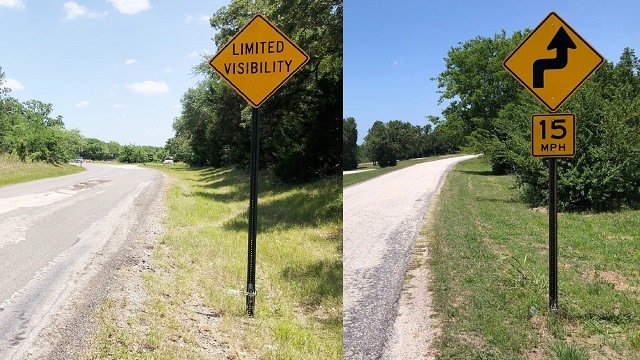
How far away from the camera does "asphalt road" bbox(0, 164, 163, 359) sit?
4758 mm

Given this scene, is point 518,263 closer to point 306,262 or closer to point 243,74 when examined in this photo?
point 306,262

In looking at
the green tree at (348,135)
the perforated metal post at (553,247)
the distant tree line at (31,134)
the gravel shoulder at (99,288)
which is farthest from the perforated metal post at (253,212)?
the distant tree line at (31,134)

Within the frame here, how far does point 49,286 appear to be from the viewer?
5.90 metres

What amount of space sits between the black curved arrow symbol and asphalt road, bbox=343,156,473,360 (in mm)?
3064

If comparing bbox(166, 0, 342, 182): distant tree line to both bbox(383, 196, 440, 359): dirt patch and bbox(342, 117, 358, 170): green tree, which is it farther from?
bbox(383, 196, 440, 359): dirt patch

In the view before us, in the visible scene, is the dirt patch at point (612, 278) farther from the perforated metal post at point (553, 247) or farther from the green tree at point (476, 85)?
the green tree at point (476, 85)

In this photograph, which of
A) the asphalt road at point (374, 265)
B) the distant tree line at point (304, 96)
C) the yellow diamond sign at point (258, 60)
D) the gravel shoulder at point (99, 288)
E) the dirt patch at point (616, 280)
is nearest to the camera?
the gravel shoulder at point (99, 288)

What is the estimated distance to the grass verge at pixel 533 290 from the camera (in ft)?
14.3

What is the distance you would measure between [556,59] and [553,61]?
40 millimetres

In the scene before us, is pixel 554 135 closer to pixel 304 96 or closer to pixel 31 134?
pixel 304 96

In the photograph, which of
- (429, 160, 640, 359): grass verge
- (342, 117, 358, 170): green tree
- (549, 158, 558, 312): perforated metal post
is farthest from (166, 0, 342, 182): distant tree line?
(549, 158, 558, 312): perforated metal post

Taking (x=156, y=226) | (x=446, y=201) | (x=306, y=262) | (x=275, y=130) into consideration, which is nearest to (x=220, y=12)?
(x=275, y=130)

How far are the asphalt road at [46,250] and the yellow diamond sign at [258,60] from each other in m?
3.06

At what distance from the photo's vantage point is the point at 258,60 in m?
5.30
